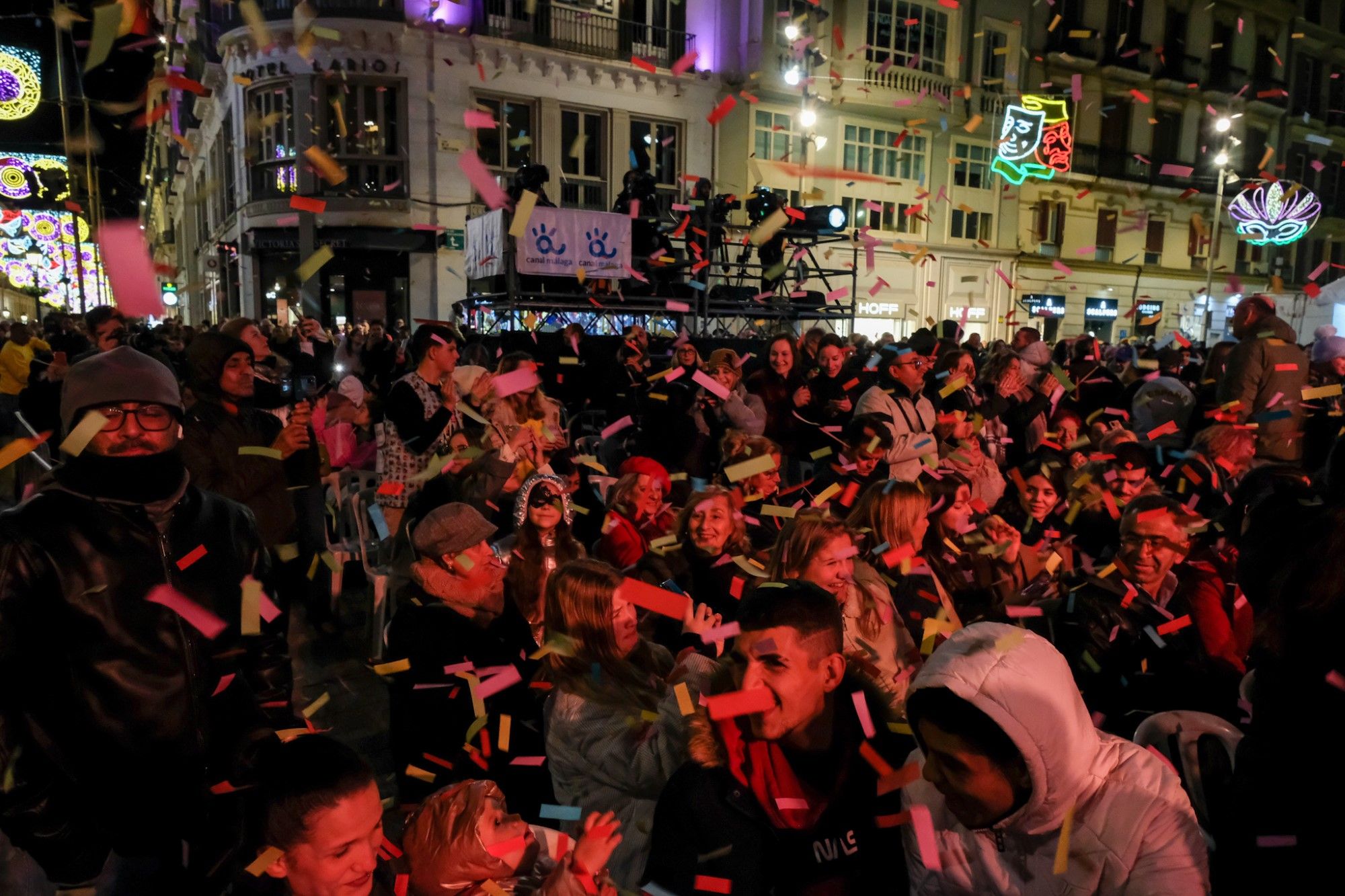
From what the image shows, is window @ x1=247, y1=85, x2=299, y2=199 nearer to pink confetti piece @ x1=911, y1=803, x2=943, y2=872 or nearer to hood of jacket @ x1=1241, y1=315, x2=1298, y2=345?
hood of jacket @ x1=1241, y1=315, x2=1298, y2=345

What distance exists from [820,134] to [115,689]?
25.1 meters

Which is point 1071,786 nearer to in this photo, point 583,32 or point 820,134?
point 583,32

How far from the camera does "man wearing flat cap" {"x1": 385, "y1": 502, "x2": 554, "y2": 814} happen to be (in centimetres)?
289

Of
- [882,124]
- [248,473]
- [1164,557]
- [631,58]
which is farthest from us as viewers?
[882,124]

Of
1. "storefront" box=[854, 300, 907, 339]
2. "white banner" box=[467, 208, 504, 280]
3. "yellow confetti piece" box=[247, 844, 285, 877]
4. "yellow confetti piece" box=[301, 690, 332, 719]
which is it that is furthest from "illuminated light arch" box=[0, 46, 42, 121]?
"yellow confetti piece" box=[247, 844, 285, 877]

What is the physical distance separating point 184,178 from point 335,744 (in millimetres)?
45525

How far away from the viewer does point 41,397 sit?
690 centimetres

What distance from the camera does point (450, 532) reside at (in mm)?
3191

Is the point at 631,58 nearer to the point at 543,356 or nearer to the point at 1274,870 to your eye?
the point at 543,356

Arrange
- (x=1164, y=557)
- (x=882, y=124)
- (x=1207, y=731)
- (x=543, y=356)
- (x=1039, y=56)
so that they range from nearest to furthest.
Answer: (x=1207, y=731) → (x=1164, y=557) → (x=543, y=356) → (x=882, y=124) → (x=1039, y=56)

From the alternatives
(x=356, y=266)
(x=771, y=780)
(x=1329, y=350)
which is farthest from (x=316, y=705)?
(x=356, y=266)

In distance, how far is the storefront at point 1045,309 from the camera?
94.2ft

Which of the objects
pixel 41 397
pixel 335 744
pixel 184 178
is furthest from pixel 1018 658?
pixel 184 178

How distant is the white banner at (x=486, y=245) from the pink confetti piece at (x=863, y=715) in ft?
32.7
